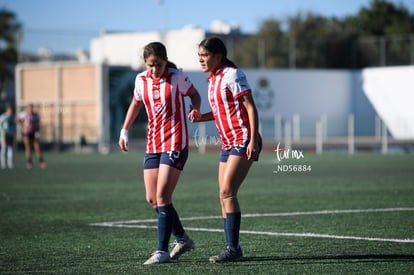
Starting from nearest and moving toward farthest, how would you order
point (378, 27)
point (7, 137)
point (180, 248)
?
point (180, 248) → point (7, 137) → point (378, 27)

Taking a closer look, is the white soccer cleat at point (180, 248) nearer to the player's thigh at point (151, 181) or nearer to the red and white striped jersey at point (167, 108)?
the player's thigh at point (151, 181)

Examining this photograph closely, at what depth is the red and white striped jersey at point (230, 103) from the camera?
7647 mm

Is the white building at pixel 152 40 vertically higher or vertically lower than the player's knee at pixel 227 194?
higher

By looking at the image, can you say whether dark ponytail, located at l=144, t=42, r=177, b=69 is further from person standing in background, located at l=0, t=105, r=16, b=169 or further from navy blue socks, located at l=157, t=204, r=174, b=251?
person standing in background, located at l=0, t=105, r=16, b=169

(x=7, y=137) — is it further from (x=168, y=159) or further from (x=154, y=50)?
(x=154, y=50)

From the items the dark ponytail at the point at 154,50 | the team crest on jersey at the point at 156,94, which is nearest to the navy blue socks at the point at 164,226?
the team crest on jersey at the point at 156,94

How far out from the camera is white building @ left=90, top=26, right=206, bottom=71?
5950 cm

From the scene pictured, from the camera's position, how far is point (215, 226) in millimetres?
10742

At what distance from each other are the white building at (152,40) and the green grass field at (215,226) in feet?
129

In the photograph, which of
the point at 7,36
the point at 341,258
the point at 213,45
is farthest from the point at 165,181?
the point at 7,36

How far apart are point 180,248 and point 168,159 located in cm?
93

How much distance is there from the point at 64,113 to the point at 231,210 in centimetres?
4230

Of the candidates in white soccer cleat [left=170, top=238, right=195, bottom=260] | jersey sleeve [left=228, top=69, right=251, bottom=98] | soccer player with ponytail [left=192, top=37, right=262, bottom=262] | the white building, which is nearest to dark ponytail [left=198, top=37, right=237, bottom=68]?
soccer player with ponytail [left=192, top=37, right=262, bottom=262]

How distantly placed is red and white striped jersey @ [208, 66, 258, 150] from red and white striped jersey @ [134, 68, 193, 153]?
0.33m
